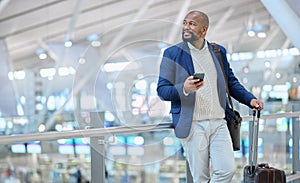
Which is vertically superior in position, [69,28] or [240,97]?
[69,28]

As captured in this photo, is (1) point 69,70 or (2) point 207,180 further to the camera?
(1) point 69,70

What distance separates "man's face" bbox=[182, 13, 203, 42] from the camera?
2.45 meters

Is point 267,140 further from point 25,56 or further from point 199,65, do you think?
point 25,56

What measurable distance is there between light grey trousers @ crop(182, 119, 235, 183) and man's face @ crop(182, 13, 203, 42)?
15.8 inches

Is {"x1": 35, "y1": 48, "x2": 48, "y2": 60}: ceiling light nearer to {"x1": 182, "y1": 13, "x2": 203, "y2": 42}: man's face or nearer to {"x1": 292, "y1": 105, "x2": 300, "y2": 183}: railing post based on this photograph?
{"x1": 292, "y1": 105, "x2": 300, "y2": 183}: railing post

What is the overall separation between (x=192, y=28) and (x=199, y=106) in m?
0.36

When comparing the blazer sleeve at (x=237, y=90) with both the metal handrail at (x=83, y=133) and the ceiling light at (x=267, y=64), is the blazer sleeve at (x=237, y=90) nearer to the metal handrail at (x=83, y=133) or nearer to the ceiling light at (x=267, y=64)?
the metal handrail at (x=83, y=133)

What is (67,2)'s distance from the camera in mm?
10328

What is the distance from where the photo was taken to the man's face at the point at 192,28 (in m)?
2.45

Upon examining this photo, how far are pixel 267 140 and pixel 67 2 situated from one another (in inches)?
218

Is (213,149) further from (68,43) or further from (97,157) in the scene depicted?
(68,43)

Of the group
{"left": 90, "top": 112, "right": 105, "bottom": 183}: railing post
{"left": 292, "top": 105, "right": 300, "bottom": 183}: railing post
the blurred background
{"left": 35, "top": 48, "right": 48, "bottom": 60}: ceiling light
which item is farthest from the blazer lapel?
{"left": 35, "top": 48, "right": 48, "bottom": 60}: ceiling light

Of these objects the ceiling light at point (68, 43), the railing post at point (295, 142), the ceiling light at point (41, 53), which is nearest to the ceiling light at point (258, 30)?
the ceiling light at point (68, 43)

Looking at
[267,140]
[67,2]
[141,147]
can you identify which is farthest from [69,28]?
Result: [141,147]
